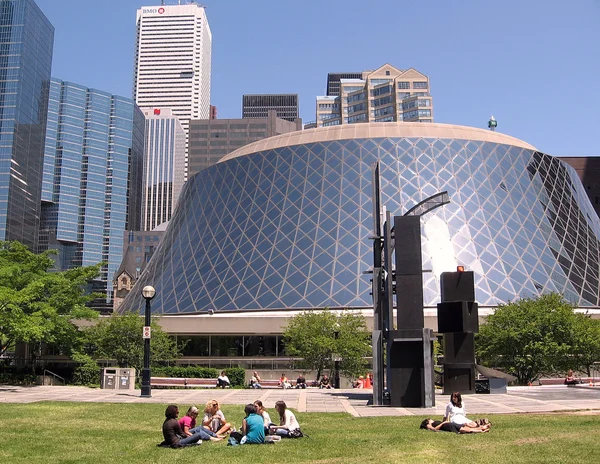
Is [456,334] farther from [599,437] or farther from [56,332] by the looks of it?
[56,332]

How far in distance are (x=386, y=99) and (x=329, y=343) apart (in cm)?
13883

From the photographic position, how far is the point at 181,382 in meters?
38.1

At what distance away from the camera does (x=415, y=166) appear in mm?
57844

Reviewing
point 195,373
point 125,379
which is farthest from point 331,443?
point 195,373

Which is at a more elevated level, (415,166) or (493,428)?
(415,166)

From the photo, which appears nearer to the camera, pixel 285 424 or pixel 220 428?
pixel 285 424

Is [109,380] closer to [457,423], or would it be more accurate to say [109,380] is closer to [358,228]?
[457,423]

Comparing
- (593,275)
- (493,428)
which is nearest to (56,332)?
(493,428)

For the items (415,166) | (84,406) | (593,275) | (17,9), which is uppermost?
(17,9)

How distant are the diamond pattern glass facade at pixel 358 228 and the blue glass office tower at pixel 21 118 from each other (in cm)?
12646

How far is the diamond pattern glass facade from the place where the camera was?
173ft

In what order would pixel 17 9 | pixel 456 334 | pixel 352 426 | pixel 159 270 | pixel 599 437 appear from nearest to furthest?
pixel 599 437
pixel 352 426
pixel 456 334
pixel 159 270
pixel 17 9

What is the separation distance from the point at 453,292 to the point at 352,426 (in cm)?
1117

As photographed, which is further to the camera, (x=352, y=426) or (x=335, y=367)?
(x=335, y=367)
